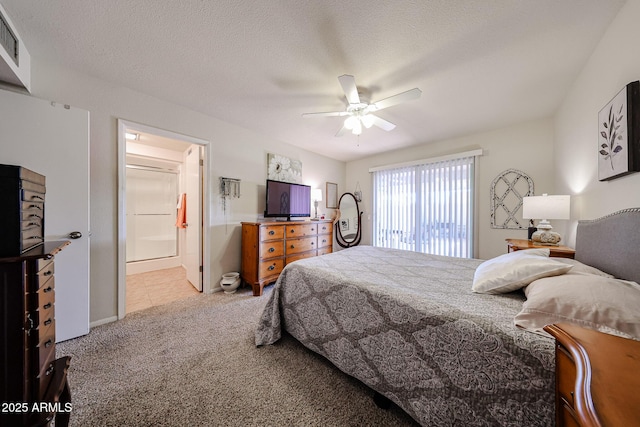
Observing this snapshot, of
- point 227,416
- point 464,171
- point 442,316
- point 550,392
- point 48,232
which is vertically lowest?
point 227,416

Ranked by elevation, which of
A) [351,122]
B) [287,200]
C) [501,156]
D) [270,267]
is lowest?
[270,267]

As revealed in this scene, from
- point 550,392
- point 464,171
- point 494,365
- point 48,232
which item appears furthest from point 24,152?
point 464,171

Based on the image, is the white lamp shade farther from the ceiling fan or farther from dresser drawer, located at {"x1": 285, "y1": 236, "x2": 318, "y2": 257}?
dresser drawer, located at {"x1": 285, "y1": 236, "x2": 318, "y2": 257}

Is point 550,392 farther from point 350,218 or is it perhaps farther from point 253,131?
point 350,218

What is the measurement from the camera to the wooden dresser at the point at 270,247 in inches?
114

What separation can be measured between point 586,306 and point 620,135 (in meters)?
1.40

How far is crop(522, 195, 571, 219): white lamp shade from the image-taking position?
6.77ft

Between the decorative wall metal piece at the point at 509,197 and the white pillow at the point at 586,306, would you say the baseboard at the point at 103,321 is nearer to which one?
the white pillow at the point at 586,306

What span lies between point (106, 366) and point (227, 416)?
1.11m

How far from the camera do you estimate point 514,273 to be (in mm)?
1164

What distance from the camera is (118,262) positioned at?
2.18 meters

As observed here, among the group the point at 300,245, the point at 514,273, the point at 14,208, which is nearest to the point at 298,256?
the point at 300,245

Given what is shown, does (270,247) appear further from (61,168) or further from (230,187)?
(61,168)

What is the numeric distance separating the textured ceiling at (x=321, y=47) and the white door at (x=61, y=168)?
1.70ft
